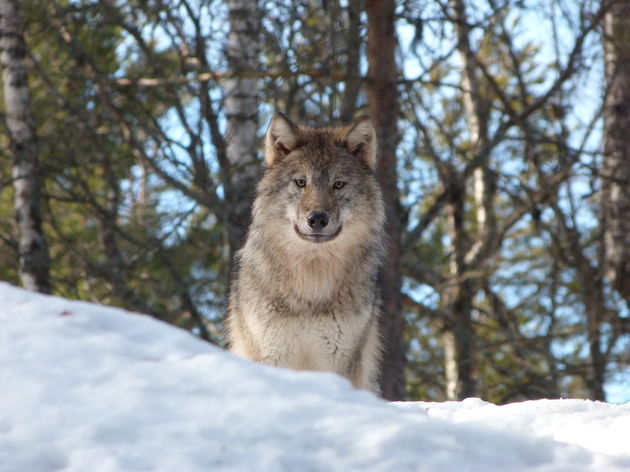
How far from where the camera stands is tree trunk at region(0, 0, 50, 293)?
32.9ft

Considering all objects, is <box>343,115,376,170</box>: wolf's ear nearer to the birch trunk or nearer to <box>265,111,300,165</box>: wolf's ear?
<box>265,111,300,165</box>: wolf's ear

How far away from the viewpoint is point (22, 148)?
33.6 ft

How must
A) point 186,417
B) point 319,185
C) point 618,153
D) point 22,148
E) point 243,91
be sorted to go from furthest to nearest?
point 618,153 → point 243,91 → point 22,148 → point 319,185 → point 186,417

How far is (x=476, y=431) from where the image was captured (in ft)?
9.89

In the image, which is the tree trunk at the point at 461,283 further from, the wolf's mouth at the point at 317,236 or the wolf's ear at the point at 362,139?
the wolf's mouth at the point at 317,236

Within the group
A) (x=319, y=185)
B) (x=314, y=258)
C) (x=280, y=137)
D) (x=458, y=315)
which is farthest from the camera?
(x=458, y=315)

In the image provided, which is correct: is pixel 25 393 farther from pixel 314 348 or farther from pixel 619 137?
pixel 619 137

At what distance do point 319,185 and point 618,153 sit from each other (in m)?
6.96

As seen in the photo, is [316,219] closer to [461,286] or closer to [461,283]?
[461,283]

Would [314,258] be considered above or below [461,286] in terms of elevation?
above

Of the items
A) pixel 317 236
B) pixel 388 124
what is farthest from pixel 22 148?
pixel 317 236

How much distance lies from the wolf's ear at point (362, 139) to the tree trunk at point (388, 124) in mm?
2856

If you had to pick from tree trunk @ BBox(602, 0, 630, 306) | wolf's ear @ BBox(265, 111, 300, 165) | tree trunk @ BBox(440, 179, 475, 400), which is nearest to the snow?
wolf's ear @ BBox(265, 111, 300, 165)

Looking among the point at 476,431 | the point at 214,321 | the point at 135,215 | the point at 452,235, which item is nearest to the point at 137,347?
the point at 476,431
